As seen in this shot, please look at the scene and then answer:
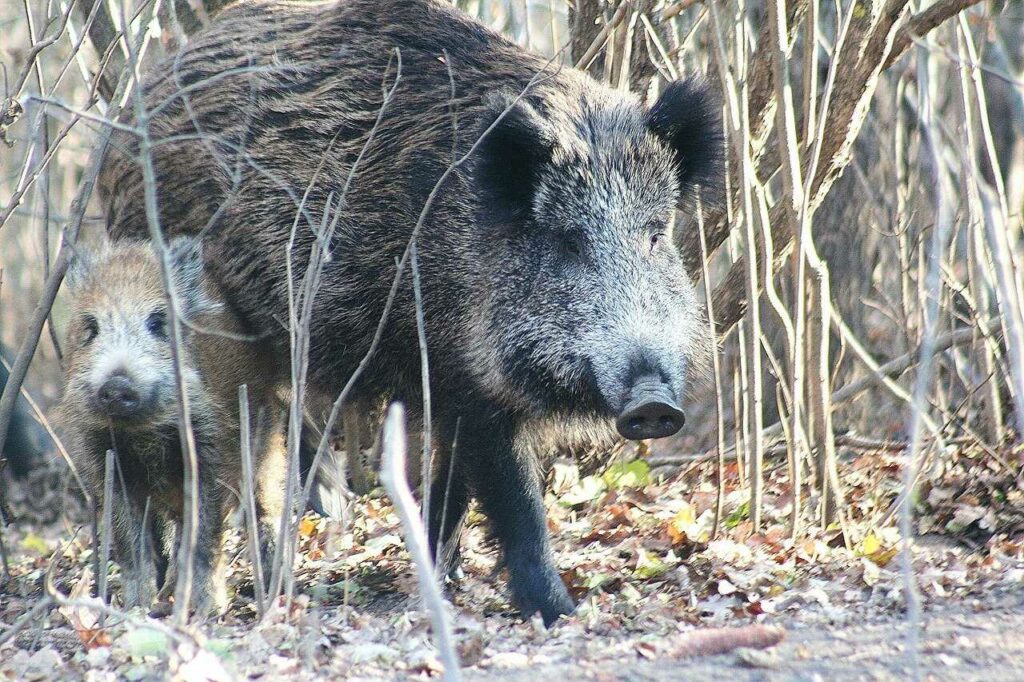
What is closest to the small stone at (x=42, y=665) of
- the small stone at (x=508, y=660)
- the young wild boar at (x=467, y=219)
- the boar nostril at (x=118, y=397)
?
the boar nostril at (x=118, y=397)

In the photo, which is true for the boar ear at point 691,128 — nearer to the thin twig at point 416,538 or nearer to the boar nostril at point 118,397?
the boar nostril at point 118,397

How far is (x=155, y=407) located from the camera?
15.0 feet

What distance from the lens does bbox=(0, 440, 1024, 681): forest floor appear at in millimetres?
3236

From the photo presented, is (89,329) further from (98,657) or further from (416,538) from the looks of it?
(416,538)

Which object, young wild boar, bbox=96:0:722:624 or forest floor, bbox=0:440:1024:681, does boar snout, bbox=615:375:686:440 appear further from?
forest floor, bbox=0:440:1024:681

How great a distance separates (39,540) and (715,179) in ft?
12.4

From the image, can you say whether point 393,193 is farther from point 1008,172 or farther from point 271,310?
point 1008,172

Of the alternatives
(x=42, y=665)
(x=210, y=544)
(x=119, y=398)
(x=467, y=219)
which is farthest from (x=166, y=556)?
(x=467, y=219)

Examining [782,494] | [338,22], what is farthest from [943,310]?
[338,22]

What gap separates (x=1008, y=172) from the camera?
28.3 feet

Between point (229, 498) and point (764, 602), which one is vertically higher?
point (229, 498)

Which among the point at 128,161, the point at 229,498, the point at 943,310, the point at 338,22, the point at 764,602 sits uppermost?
the point at 338,22

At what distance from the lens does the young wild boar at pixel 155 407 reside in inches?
178

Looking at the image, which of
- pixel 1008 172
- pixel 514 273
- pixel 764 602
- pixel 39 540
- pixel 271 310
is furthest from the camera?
pixel 1008 172
